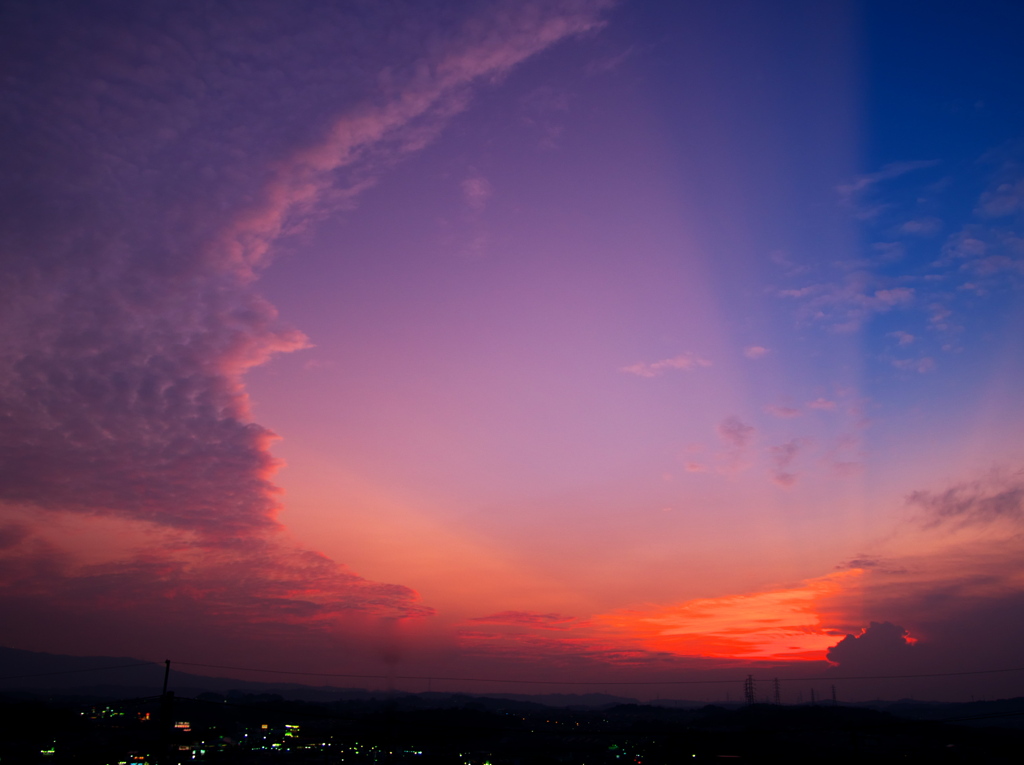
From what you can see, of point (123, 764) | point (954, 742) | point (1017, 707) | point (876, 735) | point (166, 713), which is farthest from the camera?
point (1017, 707)

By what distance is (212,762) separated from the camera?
247 ft

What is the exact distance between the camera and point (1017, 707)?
181750 mm

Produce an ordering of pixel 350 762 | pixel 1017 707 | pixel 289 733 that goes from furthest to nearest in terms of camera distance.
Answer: pixel 1017 707 < pixel 289 733 < pixel 350 762

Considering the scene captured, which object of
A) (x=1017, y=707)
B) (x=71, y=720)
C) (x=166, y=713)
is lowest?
(x=1017, y=707)

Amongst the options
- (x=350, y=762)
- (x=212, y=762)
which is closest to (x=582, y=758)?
(x=350, y=762)

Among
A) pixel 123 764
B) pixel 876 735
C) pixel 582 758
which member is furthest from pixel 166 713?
pixel 876 735

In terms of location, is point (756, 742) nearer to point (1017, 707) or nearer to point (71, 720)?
point (71, 720)

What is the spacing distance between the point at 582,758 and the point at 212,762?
48.2 metres

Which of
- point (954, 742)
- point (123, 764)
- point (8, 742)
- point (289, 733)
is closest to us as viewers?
point (123, 764)

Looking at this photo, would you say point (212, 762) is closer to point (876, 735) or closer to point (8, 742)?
point (8, 742)

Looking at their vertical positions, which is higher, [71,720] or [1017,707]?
[71,720]

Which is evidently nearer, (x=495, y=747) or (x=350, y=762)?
(x=350, y=762)

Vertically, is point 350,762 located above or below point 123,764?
below

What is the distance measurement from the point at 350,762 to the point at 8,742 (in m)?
38.7
